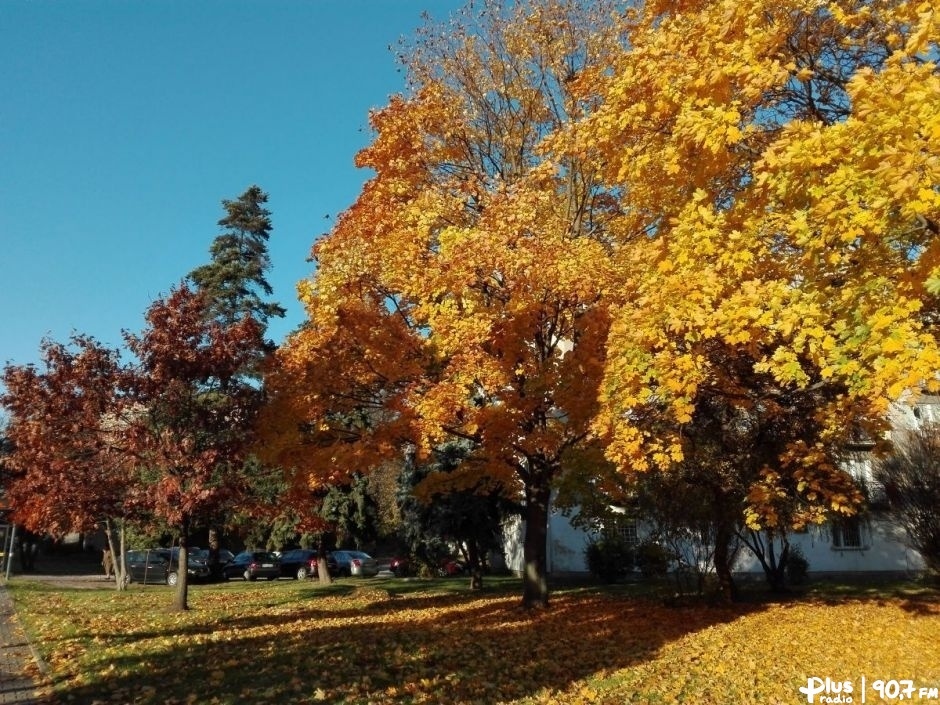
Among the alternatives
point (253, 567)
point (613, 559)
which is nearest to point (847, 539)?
point (613, 559)

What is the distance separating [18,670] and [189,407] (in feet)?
20.7

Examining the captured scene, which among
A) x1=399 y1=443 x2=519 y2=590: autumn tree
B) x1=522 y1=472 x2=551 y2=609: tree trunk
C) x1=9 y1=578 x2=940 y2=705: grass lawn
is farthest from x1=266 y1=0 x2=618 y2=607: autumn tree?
x1=399 y1=443 x2=519 y2=590: autumn tree

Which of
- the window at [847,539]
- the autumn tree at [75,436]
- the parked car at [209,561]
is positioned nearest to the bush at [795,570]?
the window at [847,539]

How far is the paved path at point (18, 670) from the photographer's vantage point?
7.32m

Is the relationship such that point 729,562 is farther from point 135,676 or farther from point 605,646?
point 135,676

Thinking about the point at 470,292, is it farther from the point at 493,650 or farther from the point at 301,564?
the point at 301,564

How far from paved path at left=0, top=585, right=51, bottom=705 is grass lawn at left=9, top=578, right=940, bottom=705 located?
0.22m

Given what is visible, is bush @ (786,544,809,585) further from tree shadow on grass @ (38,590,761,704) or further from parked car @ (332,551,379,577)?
parked car @ (332,551,379,577)

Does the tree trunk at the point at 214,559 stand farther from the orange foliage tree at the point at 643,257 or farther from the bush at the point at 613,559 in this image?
the orange foliage tree at the point at 643,257

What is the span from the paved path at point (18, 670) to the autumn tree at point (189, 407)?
10.1 feet

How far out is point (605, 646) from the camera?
10.4 metres

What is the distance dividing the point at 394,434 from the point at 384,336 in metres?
1.85

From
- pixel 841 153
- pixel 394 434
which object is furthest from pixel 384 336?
pixel 841 153

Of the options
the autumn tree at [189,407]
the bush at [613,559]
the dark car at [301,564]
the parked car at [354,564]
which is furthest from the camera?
the parked car at [354,564]
